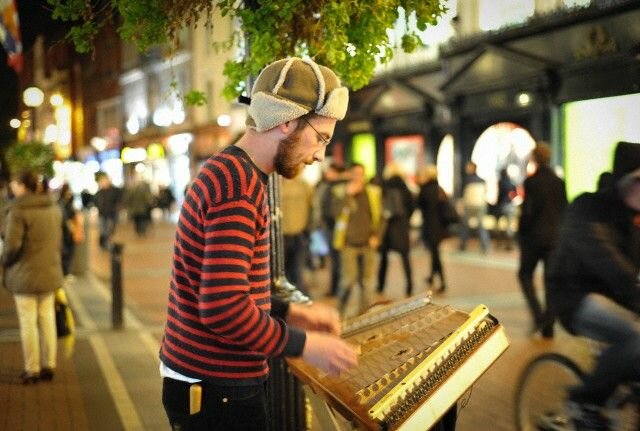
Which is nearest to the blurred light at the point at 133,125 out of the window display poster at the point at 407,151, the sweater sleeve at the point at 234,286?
the window display poster at the point at 407,151

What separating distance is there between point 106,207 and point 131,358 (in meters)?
12.9

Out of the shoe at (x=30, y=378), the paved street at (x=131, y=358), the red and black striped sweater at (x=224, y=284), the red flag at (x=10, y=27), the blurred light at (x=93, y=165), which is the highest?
the red flag at (x=10, y=27)

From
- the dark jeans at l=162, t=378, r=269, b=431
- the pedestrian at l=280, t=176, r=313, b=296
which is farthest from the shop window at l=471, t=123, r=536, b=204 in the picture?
the dark jeans at l=162, t=378, r=269, b=431

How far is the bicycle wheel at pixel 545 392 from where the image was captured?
452 centimetres

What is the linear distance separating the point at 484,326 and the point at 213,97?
38307mm

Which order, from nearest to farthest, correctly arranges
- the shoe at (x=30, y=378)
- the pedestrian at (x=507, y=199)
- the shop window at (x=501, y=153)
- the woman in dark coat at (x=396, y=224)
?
the shoe at (x=30, y=378) → the woman in dark coat at (x=396, y=224) → the pedestrian at (x=507, y=199) → the shop window at (x=501, y=153)

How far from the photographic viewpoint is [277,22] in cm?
447

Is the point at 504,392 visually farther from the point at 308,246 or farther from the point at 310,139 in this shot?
the point at 308,246

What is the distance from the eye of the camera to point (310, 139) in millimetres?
2449

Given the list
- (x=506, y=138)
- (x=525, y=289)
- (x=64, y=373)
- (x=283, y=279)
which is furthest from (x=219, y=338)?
(x=506, y=138)

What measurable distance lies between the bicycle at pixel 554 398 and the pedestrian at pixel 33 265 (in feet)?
13.4

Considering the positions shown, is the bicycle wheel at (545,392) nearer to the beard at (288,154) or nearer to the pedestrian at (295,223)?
the beard at (288,154)

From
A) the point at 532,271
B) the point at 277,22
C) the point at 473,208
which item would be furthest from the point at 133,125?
the point at 277,22

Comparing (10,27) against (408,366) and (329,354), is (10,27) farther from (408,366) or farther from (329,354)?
(329,354)
